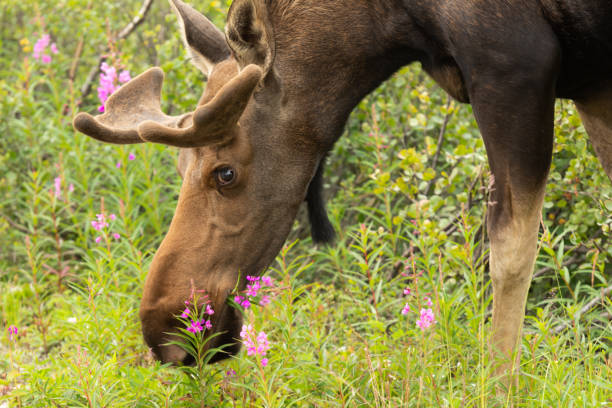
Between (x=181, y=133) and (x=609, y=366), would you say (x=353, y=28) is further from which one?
(x=609, y=366)

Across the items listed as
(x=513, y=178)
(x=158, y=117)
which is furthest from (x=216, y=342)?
(x=513, y=178)

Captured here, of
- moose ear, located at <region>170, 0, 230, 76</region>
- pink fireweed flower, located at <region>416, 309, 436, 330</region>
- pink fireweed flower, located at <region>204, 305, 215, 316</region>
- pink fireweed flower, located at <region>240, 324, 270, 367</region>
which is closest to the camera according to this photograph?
pink fireweed flower, located at <region>240, 324, 270, 367</region>

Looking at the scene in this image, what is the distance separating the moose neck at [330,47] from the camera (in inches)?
130

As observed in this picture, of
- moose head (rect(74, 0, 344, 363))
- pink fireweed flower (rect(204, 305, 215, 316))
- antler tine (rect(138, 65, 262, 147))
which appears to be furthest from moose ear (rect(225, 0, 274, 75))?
pink fireweed flower (rect(204, 305, 215, 316))

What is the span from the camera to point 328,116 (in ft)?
11.3

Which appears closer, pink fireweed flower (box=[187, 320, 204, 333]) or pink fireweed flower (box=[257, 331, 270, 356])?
pink fireweed flower (box=[257, 331, 270, 356])

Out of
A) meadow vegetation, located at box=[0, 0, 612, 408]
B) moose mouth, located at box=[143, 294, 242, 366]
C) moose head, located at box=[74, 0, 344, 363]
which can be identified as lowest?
meadow vegetation, located at box=[0, 0, 612, 408]

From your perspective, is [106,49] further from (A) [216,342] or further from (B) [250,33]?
(A) [216,342]

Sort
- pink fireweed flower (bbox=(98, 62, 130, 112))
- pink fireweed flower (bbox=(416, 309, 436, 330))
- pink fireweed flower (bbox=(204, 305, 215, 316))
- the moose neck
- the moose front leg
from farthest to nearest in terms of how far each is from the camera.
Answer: pink fireweed flower (bbox=(98, 62, 130, 112)) < the moose neck < pink fireweed flower (bbox=(416, 309, 436, 330)) < pink fireweed flower (bbox=(204, 305, 215, 316)) < the moose front leg

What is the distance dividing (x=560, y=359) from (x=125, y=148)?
3453mm

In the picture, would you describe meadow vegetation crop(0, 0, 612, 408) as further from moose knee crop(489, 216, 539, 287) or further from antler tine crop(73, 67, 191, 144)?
antler tine crop(73, 67, 191, 144)

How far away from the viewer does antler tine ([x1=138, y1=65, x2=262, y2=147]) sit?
9.86 feet

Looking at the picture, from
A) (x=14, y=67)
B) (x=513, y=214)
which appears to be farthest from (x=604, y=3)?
(x=14, y=67)

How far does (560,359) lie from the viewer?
3482mm
